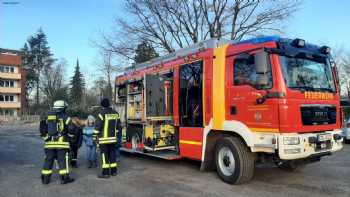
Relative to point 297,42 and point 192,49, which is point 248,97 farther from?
point 192,49

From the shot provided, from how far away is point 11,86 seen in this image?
6075 cm

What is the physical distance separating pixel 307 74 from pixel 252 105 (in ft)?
4.19

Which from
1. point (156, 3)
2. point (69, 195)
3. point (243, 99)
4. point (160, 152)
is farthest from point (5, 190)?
point (156, 3)

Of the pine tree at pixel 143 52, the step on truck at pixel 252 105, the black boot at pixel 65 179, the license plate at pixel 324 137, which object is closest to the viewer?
the step on truck at pixel 252 105

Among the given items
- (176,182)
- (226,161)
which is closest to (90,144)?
(176,182)

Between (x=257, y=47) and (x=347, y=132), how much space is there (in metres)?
9.39

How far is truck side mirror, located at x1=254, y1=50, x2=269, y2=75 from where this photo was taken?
236 inches

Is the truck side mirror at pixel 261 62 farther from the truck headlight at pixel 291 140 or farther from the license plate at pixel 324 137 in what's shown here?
the license plate at pixel 324 137

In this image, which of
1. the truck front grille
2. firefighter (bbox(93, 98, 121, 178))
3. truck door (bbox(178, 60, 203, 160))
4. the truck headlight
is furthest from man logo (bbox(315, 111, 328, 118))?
firefighter (bbox(93, 98, 121, 178))

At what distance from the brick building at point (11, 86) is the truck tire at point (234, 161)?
193 ft

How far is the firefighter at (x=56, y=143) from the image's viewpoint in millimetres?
7133

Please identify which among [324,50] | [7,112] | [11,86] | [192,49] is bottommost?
[7,112]

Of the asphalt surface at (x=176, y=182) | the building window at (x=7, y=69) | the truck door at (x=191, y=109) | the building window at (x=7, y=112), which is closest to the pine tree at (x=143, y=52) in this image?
the asphalt surface at (x=176, y=182)

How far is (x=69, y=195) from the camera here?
6.15m
